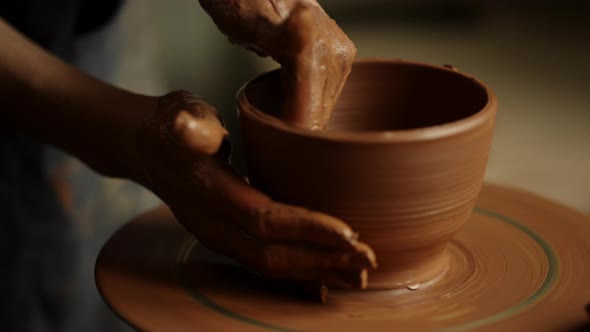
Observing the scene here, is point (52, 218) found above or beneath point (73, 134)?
beneath

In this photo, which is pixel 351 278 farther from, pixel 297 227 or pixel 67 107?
pixel 67 107

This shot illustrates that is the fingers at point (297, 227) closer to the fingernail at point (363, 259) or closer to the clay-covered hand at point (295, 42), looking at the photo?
the fingernail at point (363, 259)

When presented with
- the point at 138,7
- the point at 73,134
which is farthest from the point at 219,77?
the point at 73,134

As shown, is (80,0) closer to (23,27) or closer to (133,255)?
(23,27)

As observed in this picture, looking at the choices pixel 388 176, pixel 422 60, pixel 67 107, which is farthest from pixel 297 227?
pixel 422 60

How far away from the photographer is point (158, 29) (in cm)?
337

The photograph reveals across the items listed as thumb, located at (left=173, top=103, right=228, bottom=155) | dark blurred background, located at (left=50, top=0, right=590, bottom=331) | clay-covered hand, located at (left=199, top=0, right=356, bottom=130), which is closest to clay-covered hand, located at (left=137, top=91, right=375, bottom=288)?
thumb, located at (left=173, top=103, right=228, bottom=155)

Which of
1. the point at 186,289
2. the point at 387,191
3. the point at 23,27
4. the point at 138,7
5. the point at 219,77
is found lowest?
the point at 219,77

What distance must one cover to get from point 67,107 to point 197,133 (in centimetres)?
40

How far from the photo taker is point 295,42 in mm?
1249

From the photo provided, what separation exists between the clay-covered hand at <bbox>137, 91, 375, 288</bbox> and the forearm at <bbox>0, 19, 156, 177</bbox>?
0.25ft

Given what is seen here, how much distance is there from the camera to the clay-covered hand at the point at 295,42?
126cm

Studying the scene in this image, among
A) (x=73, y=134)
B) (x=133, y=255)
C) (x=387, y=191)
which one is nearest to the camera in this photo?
(x=387, y=191)

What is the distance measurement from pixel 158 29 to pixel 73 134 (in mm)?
1924
